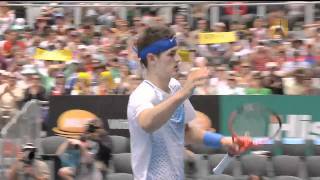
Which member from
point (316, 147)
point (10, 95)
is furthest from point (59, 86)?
point (316, 147)

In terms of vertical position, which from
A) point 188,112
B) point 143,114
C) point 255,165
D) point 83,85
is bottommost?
point 255,165

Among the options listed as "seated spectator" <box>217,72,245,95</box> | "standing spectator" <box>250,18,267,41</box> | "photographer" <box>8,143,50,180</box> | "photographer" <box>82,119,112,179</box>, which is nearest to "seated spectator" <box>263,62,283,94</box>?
"seated spectator" <box>217,72,245,95</box>

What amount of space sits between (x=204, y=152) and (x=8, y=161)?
9.04 feet

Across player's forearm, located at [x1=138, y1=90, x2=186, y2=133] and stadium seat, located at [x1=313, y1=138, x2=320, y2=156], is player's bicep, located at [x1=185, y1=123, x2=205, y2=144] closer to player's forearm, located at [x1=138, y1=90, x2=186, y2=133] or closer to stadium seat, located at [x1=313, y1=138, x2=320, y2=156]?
player's forearm, located at [x1=138, y1=90, x2=186, y2=133]

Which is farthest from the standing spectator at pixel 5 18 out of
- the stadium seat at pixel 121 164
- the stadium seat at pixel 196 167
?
the stadium seat at pixel 196 167

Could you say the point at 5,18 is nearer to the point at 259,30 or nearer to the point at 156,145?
the point at 259,30

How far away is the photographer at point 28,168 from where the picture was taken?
7.88 meters

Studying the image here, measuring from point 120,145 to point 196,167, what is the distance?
5.01 feet

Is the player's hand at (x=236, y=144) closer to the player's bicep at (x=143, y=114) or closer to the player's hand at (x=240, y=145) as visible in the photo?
the player's hand at (x=240, y=145)

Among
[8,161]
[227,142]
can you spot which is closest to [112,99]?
[8,161]

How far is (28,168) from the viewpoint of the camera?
8.05 m

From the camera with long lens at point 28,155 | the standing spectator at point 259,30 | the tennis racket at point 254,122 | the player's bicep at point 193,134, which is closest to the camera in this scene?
the player's bicep at point 193,134

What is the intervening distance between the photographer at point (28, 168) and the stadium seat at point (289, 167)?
2675 millimetres

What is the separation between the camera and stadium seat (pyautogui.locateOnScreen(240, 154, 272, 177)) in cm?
913
